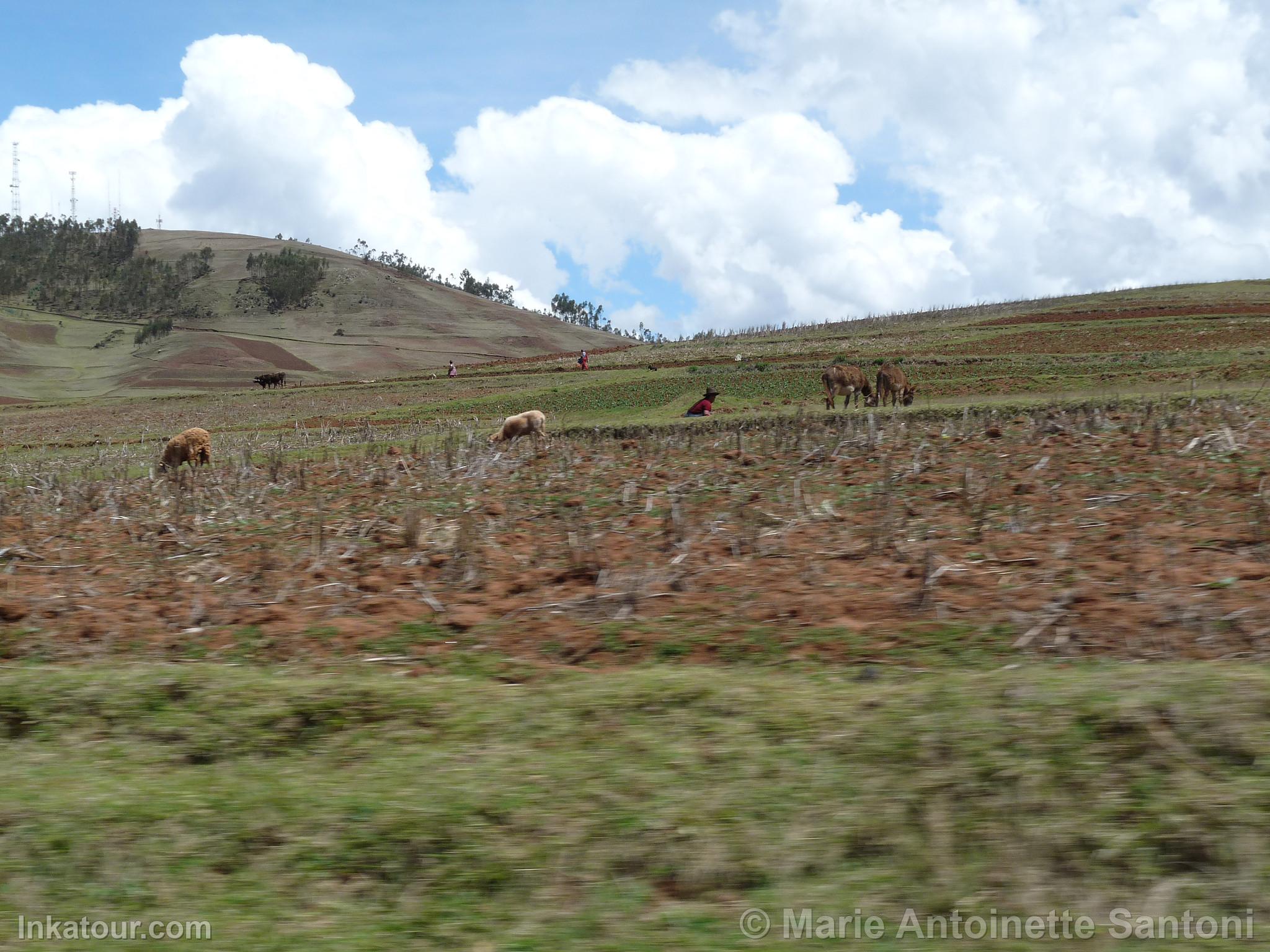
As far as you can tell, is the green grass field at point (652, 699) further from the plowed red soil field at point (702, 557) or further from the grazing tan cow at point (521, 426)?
the grazing tan cow at point (521, 426)

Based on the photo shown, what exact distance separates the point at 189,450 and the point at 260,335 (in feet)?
362

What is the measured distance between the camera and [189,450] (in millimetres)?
21250

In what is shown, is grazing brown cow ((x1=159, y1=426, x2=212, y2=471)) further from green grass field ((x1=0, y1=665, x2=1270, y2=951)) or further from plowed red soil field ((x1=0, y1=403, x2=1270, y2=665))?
green grass field ((x1=0, y1=665, x2=1270, y2=951))

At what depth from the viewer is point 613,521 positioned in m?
11.2

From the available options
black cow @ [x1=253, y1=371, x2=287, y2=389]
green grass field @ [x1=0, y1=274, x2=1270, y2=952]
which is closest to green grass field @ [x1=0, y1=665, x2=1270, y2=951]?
green grass field @ [x1=0, y1=274, x2=1270, y2=952]

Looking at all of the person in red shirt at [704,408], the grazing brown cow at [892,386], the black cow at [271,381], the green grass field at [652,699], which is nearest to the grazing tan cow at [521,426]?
the person in red shirt at [704,408]

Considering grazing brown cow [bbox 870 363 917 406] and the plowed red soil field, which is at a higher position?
grazing brown cow [bbox 870 363 917 406]

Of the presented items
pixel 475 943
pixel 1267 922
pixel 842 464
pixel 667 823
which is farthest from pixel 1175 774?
pixel 842 464

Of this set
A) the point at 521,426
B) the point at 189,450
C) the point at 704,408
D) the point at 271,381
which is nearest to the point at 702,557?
the point at 521,426

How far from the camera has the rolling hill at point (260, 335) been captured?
90062 millimetres

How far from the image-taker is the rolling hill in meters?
90.1

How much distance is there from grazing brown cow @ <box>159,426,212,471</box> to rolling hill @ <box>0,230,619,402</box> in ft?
174

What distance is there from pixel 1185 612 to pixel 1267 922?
3.39m

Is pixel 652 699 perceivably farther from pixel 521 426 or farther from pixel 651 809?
pixel 521 426
